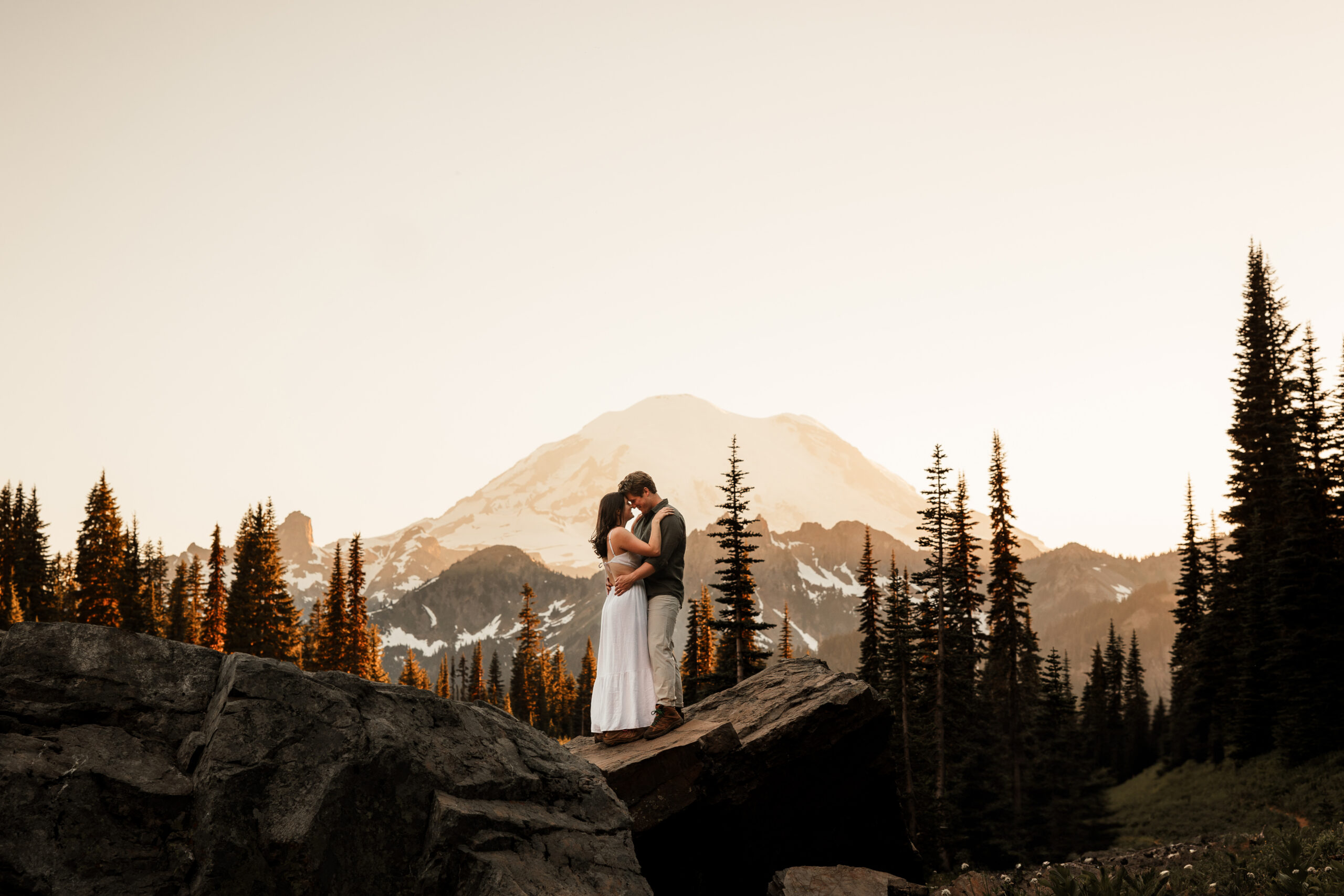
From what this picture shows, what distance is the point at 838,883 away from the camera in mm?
10828

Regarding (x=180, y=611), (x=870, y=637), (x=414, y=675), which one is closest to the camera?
(x=870, y=637)

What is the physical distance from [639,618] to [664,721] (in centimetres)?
150

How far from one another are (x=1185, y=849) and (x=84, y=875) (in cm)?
1586

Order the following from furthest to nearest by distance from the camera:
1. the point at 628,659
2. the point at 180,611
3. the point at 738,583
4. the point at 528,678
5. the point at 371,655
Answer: the point at 528,678
the point at 180,611
the point at 371,655
the point at 738,583
the point at 628,659

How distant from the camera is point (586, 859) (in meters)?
7.68

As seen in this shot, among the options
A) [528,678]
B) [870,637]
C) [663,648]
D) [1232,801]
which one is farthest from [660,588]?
[528,678]

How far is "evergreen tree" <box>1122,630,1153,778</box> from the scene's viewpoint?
300 ft

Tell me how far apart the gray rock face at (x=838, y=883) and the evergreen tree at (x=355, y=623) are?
65.8 meters

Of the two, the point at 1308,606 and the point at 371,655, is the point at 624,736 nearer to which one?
the point at 1308,606

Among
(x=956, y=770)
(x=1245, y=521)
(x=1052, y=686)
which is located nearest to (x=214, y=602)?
(x=956, y=770)

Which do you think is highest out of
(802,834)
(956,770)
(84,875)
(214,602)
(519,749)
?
(214,602)

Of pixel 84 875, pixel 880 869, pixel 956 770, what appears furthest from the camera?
pixel 956 770

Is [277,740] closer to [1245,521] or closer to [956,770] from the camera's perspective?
[956,770]

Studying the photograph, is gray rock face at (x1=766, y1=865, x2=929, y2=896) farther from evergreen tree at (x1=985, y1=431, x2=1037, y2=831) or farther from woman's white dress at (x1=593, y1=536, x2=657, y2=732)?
evergreen tree at (x1=985, y1=431, x2=1037, y2=831)
